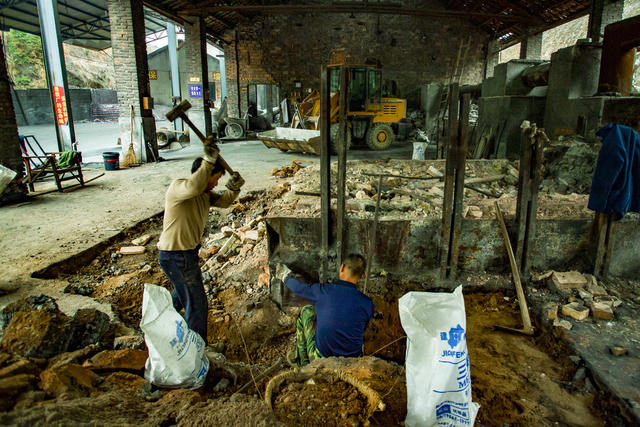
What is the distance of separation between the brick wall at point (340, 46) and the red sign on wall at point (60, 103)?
32.6 feet

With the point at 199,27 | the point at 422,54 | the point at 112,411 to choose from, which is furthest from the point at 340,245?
the point at 422,54

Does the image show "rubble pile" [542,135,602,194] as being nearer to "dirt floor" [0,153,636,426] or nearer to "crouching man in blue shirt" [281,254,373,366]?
"dirt floor" [0,153,636,426]

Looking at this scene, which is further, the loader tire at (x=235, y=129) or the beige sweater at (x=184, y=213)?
the loader tire at (x=235, y=129)

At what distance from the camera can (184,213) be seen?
3.11 meters

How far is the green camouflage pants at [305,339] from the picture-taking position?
2.89 metres

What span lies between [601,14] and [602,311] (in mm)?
12949

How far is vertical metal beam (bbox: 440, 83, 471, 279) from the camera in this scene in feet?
11.8

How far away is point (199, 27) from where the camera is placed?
562 inches

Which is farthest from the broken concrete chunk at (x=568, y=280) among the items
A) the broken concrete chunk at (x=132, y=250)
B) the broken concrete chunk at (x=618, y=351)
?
the broken concrete chunk at (x=132, y=250)

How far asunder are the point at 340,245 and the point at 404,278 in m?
0.83

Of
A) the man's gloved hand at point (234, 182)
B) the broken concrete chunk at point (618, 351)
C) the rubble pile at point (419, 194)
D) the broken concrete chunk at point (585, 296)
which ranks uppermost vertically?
the man's gloved hand at point (234, 182)

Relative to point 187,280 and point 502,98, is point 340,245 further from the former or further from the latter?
point 502,98

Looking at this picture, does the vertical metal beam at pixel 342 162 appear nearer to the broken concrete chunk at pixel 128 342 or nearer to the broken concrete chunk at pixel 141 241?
A: the broken concrete chunk at pixel 128 342

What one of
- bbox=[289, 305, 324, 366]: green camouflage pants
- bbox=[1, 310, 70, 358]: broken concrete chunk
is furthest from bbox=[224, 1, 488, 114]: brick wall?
bbox=[1, 310, 70, 358]: broken concrete chunk
